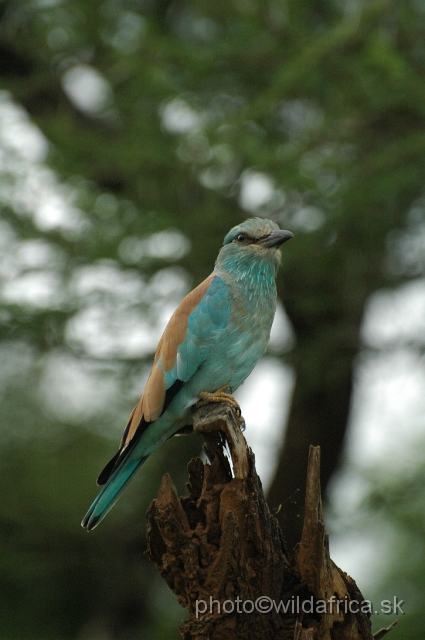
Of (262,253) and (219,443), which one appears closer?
(219,443)

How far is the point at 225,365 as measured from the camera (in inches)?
210

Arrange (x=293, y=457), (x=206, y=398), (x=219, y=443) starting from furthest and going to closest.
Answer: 1. (x=293, y=457)
2. (x=206, y=398)
3. (x=219, y=443)

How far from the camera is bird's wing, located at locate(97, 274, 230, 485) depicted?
538 cm

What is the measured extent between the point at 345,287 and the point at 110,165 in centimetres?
306

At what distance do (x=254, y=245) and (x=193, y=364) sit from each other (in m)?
1.27

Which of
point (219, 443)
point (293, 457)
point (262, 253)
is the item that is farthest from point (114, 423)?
point (219, 443)

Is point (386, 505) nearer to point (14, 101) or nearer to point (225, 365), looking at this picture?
point (225, 365)

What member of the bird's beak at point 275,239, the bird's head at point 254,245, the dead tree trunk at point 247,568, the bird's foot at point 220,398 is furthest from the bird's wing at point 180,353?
the dead tree trunk at point 247,568

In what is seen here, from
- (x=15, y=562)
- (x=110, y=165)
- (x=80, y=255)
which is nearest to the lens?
(x=80, y=255)

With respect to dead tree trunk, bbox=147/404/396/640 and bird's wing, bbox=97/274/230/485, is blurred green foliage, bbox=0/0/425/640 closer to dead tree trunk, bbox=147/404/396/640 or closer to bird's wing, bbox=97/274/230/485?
bird's wing, bbox=97/274/230/485

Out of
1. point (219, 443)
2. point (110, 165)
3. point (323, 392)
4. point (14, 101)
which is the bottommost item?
point (219, 443)

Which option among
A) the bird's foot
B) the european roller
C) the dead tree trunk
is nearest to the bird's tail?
the european roller

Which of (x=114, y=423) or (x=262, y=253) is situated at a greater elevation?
(x=114, y=423)

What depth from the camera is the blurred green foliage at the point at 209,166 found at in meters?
7.36
